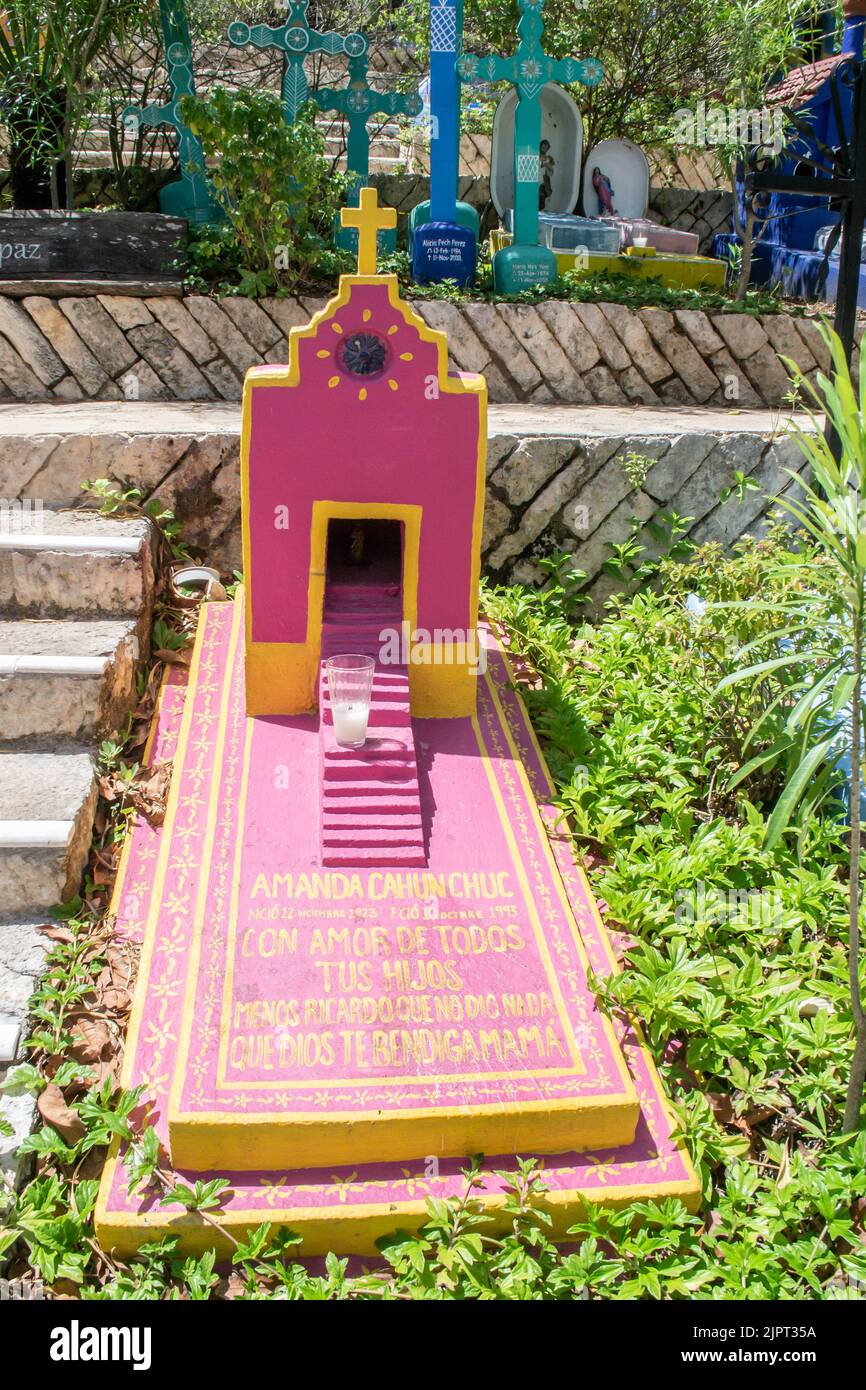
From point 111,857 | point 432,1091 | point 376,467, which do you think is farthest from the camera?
point 376,467

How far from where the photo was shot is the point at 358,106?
7.59 metres

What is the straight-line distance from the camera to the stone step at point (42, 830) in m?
3.64

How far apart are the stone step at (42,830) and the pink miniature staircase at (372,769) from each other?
0.85 meters

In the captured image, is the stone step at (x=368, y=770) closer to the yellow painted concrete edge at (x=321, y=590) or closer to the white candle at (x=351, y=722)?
the white candle at (x=351, y=722)

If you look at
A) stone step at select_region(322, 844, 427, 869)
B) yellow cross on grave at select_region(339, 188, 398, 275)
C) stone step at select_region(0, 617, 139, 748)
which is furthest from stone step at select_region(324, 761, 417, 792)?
yellow cross on grave at select_region(339, 188, 398, 275)

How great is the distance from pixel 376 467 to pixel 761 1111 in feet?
8.63

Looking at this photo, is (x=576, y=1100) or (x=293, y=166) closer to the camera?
(x=576, y=1100)

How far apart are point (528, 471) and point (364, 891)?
311cm

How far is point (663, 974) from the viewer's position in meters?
3.52

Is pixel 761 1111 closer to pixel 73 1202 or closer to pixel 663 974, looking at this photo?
pixel 663 974

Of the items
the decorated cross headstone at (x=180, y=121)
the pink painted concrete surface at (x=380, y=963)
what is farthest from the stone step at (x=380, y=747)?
the decorated cross headstone at (x=180, y=121)
